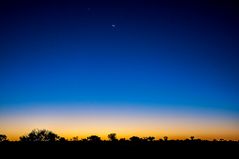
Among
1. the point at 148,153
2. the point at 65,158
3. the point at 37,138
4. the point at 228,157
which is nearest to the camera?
the point at 65,158

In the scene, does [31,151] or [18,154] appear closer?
[18,154]

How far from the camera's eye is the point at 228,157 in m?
33.8

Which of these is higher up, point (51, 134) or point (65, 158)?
point (51, 134)

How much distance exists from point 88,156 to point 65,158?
286 centimetres

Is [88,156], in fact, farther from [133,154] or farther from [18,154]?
[18,154]

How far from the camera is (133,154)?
3506 centimetres

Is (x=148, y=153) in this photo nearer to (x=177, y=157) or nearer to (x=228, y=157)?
(x=177, y=157)

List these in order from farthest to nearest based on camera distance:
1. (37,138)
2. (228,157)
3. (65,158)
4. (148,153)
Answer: (37,138)
(148,153)
(228,157)
(65,158)

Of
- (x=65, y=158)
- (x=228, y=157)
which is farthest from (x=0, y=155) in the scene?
(x=228, y=157)

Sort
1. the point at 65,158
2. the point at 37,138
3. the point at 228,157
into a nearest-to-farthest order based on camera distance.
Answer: the point at 65,158
the point at 228,157
the point at 37,138

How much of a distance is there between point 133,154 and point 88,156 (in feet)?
18.0

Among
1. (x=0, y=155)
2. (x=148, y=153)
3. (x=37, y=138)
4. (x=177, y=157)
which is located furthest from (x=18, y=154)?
(x=37, y=138)

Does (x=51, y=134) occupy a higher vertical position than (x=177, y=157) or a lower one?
higher

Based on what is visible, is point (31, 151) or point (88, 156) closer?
point (88, 156)
